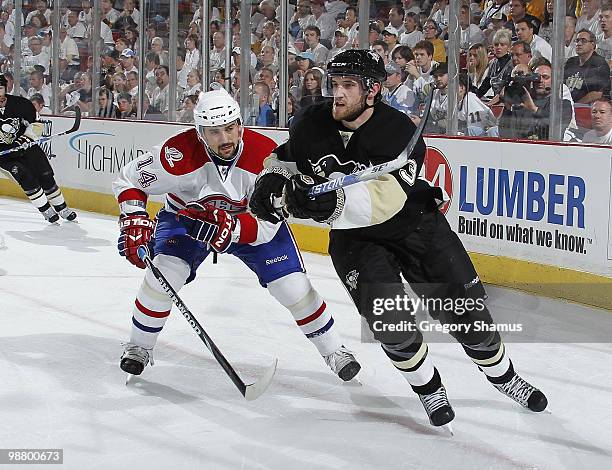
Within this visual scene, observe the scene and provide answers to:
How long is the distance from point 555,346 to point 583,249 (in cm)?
85

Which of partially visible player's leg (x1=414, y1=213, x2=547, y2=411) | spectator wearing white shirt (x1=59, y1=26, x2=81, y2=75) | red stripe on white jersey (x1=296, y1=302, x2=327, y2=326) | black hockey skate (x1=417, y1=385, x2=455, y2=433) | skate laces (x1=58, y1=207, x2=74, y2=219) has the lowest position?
skate laces (x1=58, y1=207, x2=74, y2=219)

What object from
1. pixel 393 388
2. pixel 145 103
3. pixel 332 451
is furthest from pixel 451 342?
pixel 145 103

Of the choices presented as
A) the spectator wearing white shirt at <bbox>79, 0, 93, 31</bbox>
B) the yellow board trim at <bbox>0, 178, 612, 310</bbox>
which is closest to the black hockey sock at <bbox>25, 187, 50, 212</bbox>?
the spectator wearing white shirt at <bbox>79, 0, 93, 31</bbox>

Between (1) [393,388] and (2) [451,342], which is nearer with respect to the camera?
(1) [393,388]

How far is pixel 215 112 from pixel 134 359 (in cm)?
86

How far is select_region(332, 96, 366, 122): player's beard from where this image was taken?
9.71 feet

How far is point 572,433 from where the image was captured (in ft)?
10.0

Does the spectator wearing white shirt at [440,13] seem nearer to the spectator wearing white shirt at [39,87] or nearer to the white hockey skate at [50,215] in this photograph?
the white hockey skate at [50,215]

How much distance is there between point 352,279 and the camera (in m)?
3.00

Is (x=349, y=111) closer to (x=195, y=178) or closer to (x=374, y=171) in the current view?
(x=374, y=171)

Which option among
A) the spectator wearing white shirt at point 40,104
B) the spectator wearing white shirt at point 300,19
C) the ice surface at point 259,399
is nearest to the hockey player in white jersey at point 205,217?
the ice surface at point 259,399

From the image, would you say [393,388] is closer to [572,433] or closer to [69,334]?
[572,433]

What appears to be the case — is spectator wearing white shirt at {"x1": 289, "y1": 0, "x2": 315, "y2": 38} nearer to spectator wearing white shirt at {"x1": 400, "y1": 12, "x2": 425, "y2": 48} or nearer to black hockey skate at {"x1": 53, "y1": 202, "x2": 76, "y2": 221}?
spectator wearing white shirt at {"x1": 400, "y1": 12, "x2": 425, "y2": 48}

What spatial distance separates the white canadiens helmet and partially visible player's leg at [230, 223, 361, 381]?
411 mm
